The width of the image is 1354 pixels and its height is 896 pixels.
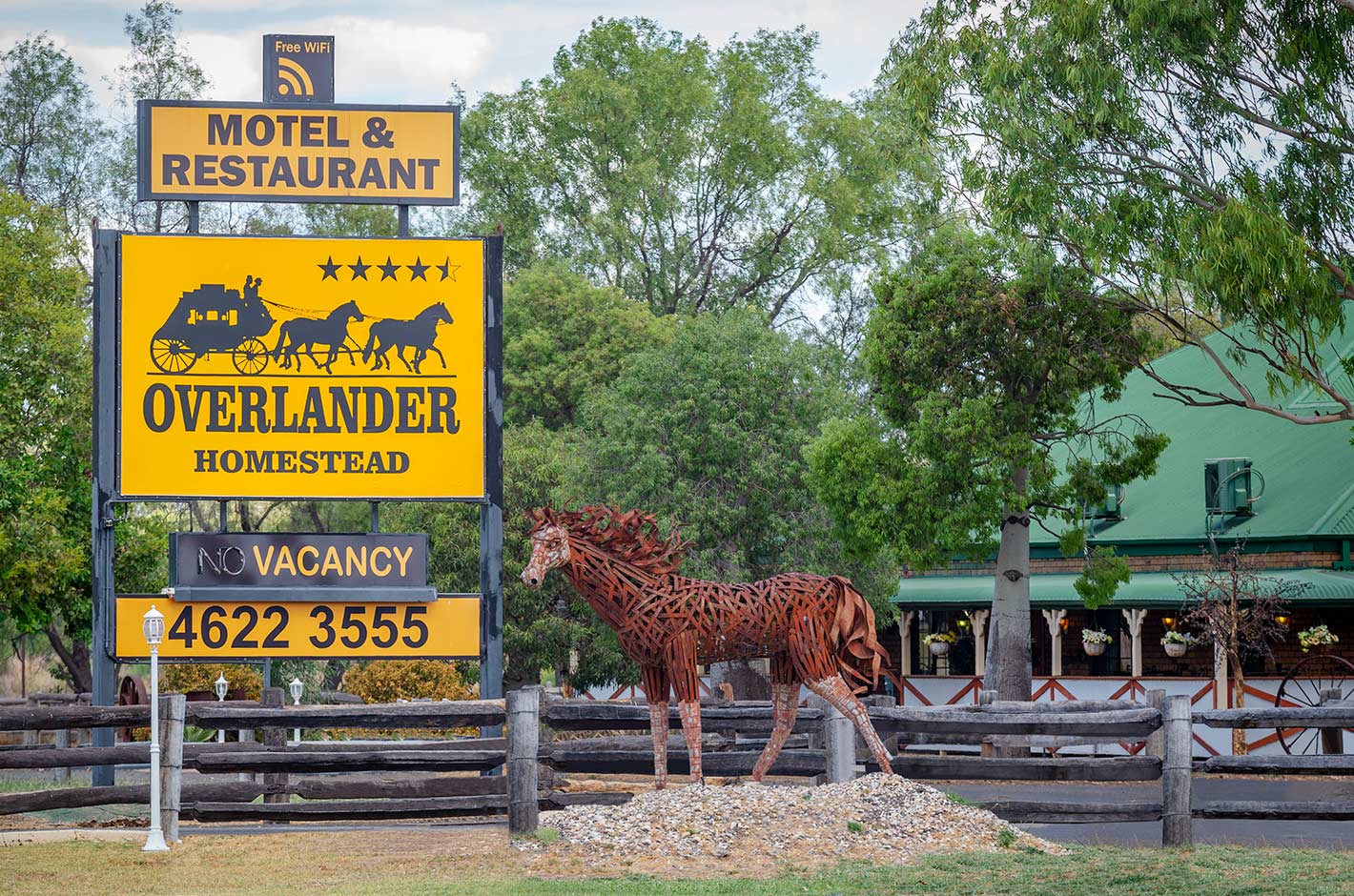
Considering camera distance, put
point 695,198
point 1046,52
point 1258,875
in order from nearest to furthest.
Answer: point 1258,875
point 1046,52
point 695,198

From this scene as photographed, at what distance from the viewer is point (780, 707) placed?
50.7 ft

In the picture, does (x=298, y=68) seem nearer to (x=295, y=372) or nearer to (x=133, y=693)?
(x=295, y=372)

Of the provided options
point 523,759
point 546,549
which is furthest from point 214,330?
point 523,759

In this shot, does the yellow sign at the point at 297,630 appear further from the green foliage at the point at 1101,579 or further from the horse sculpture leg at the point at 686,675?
the green foliage at the point at 1101,579

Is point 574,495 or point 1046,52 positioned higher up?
point 1046,52

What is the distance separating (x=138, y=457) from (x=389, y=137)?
4.68 m

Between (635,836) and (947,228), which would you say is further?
(947,228)

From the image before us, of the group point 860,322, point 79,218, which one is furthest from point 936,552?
point 79,218

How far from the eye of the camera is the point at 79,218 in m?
47.3

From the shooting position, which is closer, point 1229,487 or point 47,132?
point 1229,487

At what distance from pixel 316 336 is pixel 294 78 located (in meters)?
3.34

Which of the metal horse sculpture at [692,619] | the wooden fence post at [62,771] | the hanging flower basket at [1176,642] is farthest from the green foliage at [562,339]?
the metal horse sculpture at [692,619]

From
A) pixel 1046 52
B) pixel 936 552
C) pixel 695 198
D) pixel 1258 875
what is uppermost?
pixel 695 198

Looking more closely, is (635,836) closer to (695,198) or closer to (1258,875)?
(1258,875)
